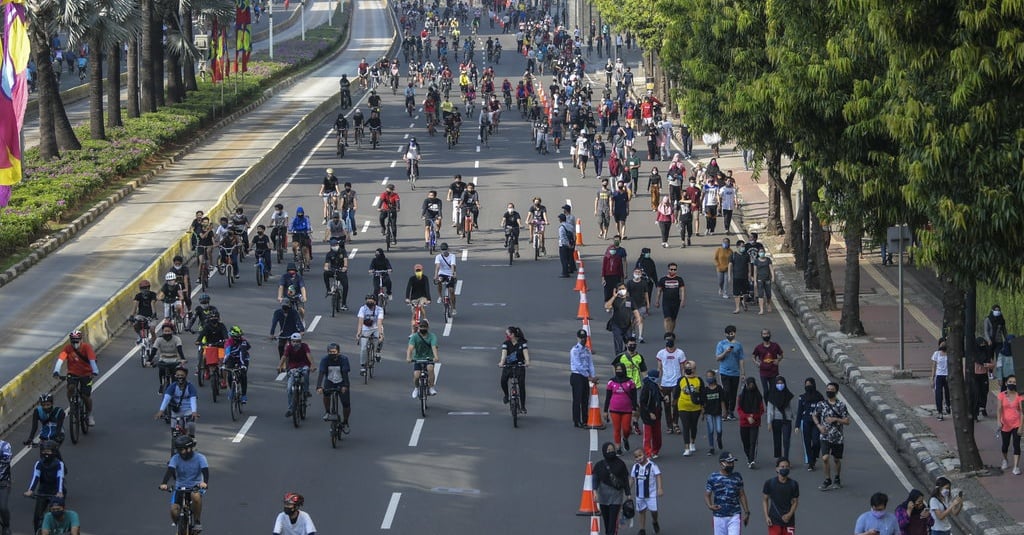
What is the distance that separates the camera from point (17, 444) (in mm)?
25750

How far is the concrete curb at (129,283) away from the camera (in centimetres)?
2736

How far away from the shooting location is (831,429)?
22969mm

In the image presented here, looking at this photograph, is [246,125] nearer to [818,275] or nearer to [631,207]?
[631,207]

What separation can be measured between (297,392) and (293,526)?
315 inches

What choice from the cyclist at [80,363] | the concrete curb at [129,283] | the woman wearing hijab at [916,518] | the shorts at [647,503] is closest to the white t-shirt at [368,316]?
the cyclist at [80,363]

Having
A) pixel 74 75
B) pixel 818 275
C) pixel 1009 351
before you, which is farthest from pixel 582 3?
pixel 1009 351

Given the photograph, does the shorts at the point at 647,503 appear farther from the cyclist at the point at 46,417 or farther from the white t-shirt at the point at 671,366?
the cyclist at the point at 46,417

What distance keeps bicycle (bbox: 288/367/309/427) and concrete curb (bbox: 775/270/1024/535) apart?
878 centimetres

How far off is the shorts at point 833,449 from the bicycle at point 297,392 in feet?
25.6

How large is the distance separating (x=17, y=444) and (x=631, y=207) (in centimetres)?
2477

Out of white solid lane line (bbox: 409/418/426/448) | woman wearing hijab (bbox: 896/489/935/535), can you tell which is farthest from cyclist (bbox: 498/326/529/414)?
woman wearing hijab (bbox: 896/489/935/535)

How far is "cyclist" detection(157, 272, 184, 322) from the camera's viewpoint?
31.8 meters

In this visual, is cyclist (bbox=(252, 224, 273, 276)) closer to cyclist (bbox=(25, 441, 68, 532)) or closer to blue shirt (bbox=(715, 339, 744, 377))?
blue shirt (bbox=(715, 339, 744, 377))

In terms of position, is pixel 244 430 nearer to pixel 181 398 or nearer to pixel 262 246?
pixel 181 398
